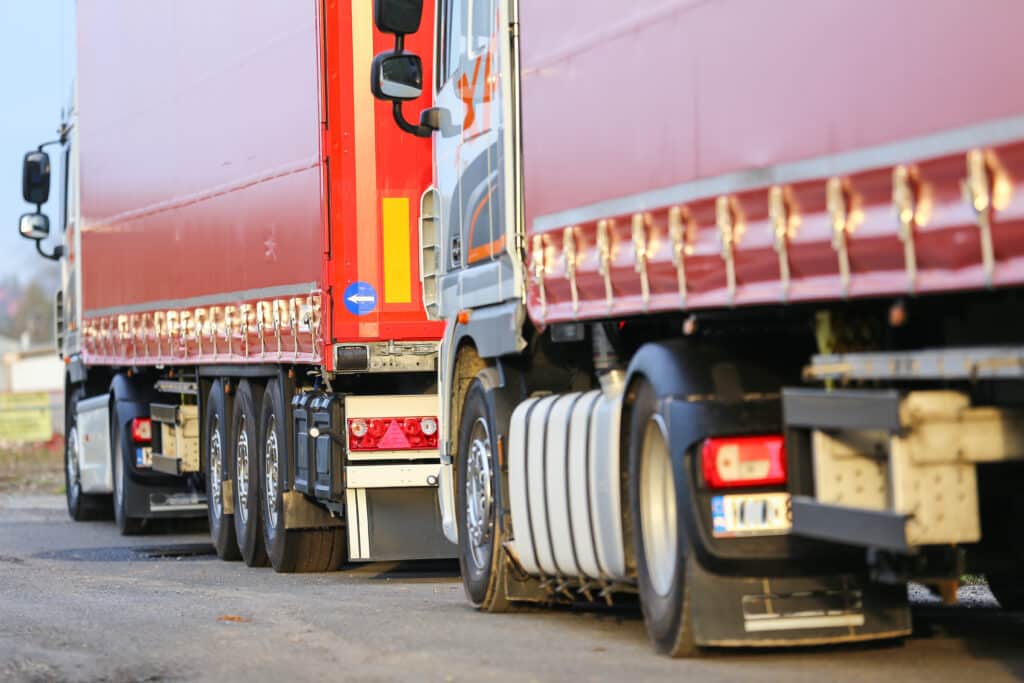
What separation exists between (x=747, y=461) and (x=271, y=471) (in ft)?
27.9

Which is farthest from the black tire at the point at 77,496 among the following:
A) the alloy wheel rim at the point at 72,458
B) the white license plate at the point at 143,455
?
the white license plate at the point at 143,455

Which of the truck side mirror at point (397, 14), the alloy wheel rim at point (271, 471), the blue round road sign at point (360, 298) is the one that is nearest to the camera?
the truck side mirror at point (397, 14)

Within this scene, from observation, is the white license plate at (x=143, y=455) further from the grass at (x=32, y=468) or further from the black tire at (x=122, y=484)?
the grass at (x=32, y=468)

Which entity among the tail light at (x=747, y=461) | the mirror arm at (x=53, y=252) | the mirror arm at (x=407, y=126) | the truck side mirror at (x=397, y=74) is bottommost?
the tail light at (x=747, y=461)

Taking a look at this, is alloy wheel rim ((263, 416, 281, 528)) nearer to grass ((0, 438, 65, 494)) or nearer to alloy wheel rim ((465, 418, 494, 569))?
alloy wheel rim ((465, 418, 494, 569))

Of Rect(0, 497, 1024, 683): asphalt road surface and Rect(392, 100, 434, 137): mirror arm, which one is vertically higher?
Rect(392, 100, 434, 137): mirror arm

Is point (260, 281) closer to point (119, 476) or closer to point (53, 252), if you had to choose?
point (119, 476)

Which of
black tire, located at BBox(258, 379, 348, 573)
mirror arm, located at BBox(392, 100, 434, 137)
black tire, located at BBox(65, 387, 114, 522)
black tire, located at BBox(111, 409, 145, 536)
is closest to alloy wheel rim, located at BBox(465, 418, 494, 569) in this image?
mirror arm, located at BBox(392, 100, 434, 137)

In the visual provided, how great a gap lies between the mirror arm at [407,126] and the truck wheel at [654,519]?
3603 millimetres

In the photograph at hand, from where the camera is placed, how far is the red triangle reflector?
586 inches

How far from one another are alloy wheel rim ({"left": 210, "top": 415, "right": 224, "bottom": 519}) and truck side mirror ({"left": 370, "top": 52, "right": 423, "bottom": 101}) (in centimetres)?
627

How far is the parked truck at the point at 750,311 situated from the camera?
669 cm

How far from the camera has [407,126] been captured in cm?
1238

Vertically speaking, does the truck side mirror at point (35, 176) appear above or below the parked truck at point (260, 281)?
above
